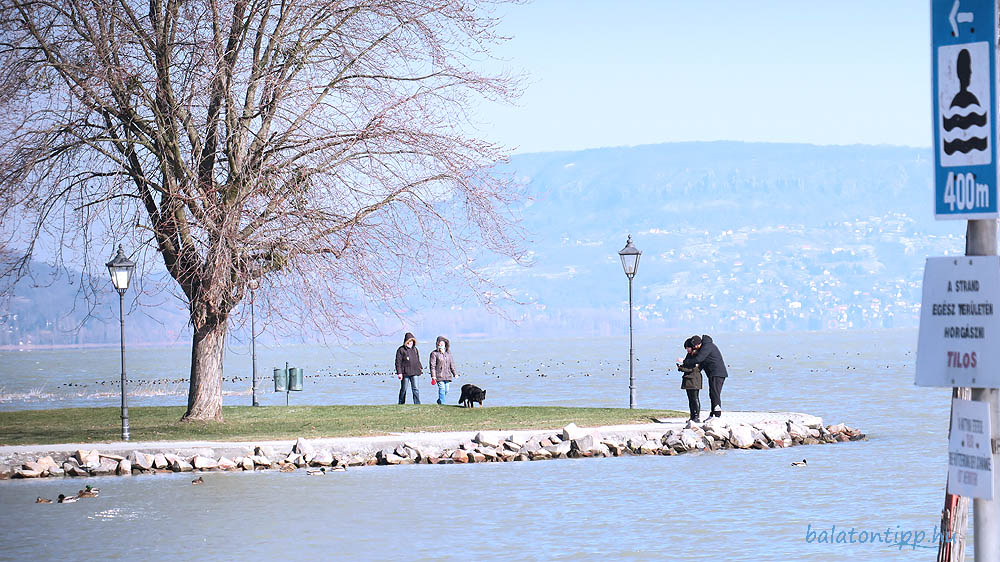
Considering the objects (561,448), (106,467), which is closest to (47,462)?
(106,467)

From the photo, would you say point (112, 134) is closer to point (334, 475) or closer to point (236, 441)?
point (236, 441)

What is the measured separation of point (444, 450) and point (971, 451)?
18.5m

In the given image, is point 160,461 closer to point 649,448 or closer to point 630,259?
point 649,448

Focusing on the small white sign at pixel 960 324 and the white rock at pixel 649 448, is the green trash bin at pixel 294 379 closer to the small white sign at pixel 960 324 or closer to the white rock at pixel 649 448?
the white rock at pixel 649 448

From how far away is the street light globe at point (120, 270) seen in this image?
24.3 metres

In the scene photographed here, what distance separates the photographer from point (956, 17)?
649 cm

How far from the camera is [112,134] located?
25.3 m

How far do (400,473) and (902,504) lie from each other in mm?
8034

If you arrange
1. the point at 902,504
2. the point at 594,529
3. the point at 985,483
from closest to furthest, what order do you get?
the point at 985,483 → the point at 594,529 → the point at 902,504

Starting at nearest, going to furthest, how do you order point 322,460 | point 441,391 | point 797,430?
point 322,460 < point 797,430 < point 441,391

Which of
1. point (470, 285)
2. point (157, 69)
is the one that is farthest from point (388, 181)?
point (157, 69)

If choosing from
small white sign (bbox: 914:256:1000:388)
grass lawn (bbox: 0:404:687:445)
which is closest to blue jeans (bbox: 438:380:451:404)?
grass lawn (bbox: 0:404:687:445)

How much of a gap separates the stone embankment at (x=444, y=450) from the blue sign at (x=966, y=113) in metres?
17.9

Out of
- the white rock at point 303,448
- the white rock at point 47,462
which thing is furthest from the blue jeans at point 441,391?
Result: the white rock at point 47,462
